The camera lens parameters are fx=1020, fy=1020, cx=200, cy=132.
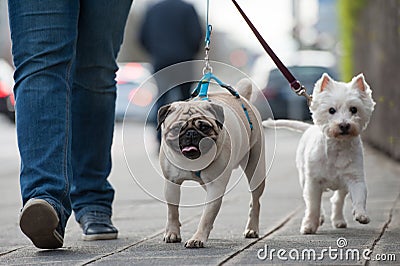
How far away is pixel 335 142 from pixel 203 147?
111cm

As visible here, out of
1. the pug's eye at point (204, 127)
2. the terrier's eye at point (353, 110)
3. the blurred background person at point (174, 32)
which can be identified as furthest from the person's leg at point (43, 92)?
the blurred background person at point (174, 32)

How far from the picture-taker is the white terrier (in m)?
5.45

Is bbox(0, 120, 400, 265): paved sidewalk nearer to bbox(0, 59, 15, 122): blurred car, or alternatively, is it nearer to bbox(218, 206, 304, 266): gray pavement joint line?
bbox(218, 206, 304, 266): gray pavement joint line

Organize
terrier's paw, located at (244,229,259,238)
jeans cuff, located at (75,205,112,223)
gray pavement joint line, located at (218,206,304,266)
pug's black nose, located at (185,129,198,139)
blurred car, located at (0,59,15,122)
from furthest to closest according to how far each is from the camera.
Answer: blurred car, located at (0,59,15,122), jeans cuff, located at (75,205,112,223), terrier's paw, located at (244,229,259,238), pug's black nose, located at (185,129,198,139), gray pavement joint line, located at (218,206,304,266)

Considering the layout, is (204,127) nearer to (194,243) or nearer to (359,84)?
(194,243)

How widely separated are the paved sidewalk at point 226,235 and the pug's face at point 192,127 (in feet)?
1.11

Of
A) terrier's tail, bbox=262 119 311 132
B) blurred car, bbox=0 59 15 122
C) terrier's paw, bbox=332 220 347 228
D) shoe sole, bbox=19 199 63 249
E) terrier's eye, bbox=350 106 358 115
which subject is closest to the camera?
shoe sole, bbox=19 199 63 249

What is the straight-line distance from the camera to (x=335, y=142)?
5.54m

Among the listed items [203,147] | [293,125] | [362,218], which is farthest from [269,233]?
[293,125]

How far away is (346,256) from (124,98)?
23.5 meters

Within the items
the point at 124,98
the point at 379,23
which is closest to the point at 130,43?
the point at 124,98

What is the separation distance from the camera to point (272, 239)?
5047 millimetres

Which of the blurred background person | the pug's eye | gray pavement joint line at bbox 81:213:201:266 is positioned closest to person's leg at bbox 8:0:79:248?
gray pavement joint line at bbox 81:213:201:266

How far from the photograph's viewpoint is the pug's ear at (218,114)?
4.73m
